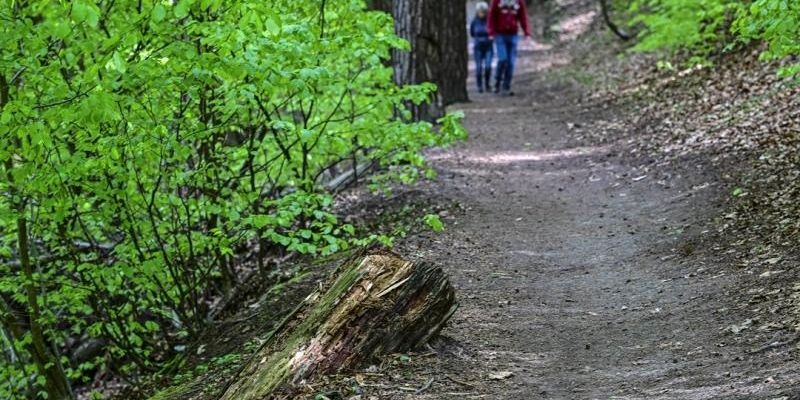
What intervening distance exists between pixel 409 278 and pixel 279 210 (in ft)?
5.74

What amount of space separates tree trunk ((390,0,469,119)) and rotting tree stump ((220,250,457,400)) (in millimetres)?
6931

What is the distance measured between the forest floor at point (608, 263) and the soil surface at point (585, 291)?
0.06ft

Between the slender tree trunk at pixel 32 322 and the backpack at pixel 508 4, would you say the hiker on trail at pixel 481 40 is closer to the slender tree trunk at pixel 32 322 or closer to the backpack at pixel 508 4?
the backpack at pixel 508 4

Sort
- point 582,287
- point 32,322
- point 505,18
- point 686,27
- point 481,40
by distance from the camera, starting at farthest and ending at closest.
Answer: point 481,40 < point 505,18 < point 686,27 < point 32,322 < point 582,287

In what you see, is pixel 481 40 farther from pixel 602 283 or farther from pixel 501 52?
pixel 602 283

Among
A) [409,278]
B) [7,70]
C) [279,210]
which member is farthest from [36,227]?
[409,278]

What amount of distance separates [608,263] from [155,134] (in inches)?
158

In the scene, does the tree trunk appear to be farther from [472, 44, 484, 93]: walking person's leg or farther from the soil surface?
[472, 44, 484, 93]: walking person's leg

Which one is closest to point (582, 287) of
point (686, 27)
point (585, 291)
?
point (585, 291)

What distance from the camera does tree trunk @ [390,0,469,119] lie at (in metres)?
12.1

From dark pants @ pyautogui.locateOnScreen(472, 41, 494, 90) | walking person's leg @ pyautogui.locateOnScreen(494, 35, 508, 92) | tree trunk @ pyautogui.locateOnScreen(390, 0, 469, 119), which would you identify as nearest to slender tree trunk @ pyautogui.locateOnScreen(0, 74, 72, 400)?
tree trunk @ pyautogui.locateOnScreen(390, 0, 469, 119)

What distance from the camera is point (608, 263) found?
7469 mm

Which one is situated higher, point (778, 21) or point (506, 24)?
point (506, 24)

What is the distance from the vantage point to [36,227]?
22.1 ft
